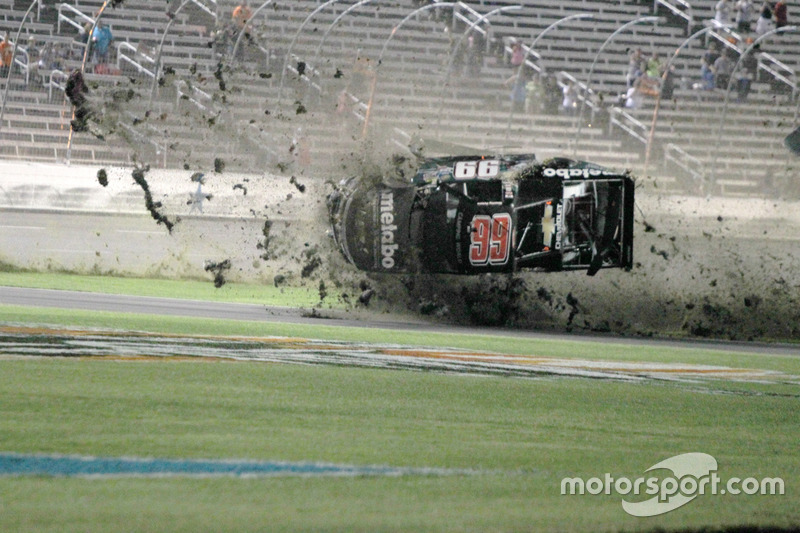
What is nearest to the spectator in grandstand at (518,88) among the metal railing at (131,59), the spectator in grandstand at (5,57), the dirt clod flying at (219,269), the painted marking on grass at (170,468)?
the dirt clod flying at (219,269)

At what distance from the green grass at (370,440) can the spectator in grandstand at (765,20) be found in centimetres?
1678

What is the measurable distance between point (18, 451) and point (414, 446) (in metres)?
1.67

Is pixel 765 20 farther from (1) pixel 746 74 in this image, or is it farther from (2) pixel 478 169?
(2) pixel 478 169

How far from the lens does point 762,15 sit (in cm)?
2300

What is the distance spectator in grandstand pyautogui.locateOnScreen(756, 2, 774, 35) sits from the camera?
75.2 ft

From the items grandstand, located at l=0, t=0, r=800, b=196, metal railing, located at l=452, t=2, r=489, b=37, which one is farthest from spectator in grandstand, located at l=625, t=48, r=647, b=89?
metal railing, located at l=452, t=2, r=489, b=37

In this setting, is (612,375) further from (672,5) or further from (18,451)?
(672,5)

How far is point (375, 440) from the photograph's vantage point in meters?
5.00

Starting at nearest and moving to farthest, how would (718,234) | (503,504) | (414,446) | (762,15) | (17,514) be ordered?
1. (17,514)
2. (503,504)
3. (414,446)
4. (718,234)
5. (762,15)

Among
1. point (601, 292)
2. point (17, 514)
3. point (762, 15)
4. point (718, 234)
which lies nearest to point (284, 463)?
point (17, 514)

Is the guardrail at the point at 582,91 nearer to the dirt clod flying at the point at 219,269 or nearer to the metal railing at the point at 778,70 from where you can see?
the metal railing at the point at 778,70

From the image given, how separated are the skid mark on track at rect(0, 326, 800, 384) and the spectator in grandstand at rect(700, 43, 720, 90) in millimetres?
11007

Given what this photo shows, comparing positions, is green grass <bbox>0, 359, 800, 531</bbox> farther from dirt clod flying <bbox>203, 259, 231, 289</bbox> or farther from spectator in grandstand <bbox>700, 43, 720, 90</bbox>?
spectator in grandstand <bbox>700, 43, 720, 90</bbox>

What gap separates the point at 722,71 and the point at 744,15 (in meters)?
2.94
